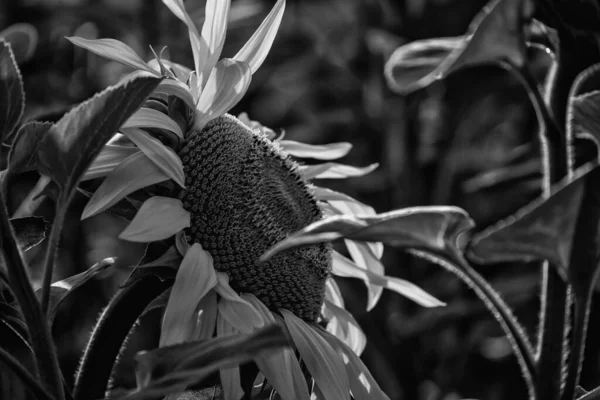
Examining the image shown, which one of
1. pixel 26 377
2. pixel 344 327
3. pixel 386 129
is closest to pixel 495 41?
pixel 344 327

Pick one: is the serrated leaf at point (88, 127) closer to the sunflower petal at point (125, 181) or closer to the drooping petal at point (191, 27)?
the sunflower petal at point (125, 181)

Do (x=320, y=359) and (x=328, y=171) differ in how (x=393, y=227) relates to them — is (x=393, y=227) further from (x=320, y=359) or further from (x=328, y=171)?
(x=328, y=171)

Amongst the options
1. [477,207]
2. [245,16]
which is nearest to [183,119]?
[477,207]

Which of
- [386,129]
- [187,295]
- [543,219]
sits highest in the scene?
[543,219]

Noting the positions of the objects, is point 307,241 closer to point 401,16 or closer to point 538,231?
point 538,231

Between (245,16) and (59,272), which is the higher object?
(245,16)

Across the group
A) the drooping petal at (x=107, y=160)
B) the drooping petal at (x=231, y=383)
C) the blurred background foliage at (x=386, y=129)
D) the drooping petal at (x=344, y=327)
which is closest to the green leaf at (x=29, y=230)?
the drooping petal at (x=107, y=160)

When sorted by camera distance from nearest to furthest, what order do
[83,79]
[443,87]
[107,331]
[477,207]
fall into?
1. [107,331]
2. [83,79]
3. [477,207]
4. [443,87]
